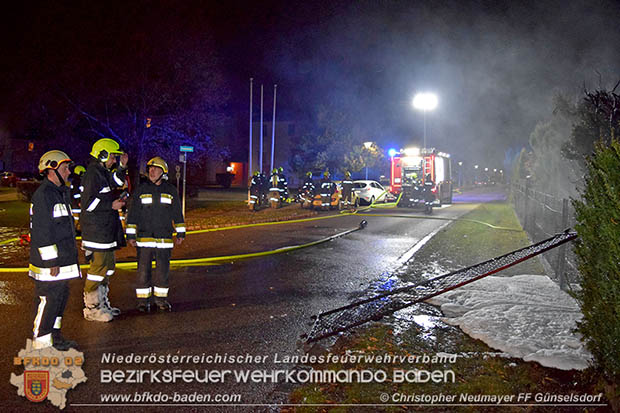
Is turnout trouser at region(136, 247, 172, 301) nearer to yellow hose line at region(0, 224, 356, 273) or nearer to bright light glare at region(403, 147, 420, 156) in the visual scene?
yellow hose line at region(0, 224, 356, 273)

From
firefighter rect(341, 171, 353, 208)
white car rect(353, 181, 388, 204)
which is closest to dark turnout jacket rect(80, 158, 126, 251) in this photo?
firefighter rect(341, 171, 353, 208)

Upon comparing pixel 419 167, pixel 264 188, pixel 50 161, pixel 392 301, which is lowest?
pixel 392 301

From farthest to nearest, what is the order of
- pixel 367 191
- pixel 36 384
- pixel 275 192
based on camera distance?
1. pixel 367 191
2. pixel 275 192
3. pixel 36 384

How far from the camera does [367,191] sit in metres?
23.8

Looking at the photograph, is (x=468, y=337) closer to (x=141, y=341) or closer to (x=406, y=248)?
Result: (x=141, y=341)

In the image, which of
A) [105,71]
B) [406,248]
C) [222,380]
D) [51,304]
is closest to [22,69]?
[105,71]

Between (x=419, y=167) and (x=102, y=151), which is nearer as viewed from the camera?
(x=102, y=151)

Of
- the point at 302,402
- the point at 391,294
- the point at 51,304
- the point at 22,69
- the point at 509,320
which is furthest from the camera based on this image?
the point at 22,69

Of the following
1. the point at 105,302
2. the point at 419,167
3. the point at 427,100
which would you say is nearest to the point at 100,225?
the point at 105,302

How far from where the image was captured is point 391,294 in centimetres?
618

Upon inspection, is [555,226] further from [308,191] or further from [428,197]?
[308,191]

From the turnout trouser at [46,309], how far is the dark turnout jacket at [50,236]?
0.09m

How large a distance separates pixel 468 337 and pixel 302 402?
217 cm

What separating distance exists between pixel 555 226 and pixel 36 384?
851cm
